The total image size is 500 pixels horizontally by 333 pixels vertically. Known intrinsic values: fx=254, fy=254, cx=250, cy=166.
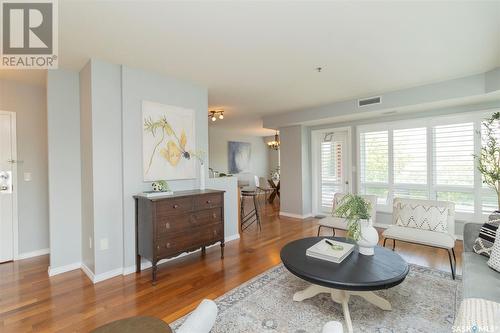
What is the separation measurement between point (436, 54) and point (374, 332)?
290 centimetres

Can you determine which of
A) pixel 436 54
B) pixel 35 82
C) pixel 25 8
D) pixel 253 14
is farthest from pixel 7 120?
pixel 436 54

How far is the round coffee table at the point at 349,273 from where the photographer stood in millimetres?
1821

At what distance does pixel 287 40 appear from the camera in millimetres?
2469

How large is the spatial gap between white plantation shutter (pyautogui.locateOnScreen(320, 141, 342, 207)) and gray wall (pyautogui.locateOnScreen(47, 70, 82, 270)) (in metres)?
4.81

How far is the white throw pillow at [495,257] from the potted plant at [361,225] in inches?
33.3

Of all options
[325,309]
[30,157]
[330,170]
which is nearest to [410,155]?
[330,170]

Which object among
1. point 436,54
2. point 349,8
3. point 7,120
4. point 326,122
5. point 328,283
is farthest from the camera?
point 326,122

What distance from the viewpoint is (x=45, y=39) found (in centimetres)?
237

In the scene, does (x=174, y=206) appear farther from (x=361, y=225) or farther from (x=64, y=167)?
(x=361, y=225)

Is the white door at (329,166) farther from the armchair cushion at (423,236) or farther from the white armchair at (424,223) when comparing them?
the armchair cushion at (423,236)

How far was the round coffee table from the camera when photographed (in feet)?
5.98

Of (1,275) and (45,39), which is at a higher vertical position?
(45,39)

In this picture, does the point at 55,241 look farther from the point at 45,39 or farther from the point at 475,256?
the point at 475,256

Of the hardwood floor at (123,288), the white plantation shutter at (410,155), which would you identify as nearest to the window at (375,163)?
the white plantation shutter at (410,155)
